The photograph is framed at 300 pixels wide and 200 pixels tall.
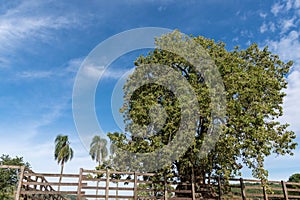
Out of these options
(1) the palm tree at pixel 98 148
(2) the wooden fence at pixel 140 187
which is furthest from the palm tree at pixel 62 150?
(2) the wooden fence at pixel 140 187

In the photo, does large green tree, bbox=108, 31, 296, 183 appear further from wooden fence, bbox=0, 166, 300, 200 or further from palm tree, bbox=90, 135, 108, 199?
palm tree, bbox=90, 135, 108, 199

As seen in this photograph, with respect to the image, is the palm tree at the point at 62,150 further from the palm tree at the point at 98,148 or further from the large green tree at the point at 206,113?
the large green tree at the point at 206,113

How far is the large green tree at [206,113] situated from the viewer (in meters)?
11.3

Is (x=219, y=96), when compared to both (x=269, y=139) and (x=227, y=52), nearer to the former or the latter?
(x=269, y=139)

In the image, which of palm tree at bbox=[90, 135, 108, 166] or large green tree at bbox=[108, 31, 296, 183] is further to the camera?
palm tree at bbox=[90, 135, 108, 166]

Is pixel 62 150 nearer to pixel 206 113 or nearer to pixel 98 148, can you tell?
pixel 98 148

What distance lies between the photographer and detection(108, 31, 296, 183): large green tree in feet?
37.2

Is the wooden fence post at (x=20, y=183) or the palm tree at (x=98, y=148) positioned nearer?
the wooden fence post at (x=20, y=183)

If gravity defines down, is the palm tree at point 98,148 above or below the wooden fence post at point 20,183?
above

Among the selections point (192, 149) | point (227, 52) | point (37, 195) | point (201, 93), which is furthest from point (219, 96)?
point (37, 195)

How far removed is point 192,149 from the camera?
1117cm

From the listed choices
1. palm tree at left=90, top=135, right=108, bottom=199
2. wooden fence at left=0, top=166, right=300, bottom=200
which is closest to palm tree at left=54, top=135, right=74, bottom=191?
palm tree at left=90, top=135, right=108, bottom=199

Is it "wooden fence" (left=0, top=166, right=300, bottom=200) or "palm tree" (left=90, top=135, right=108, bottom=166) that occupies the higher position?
"palm tree" (left=90, top=135, right=108, bottom=166)

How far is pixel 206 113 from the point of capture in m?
11.3
